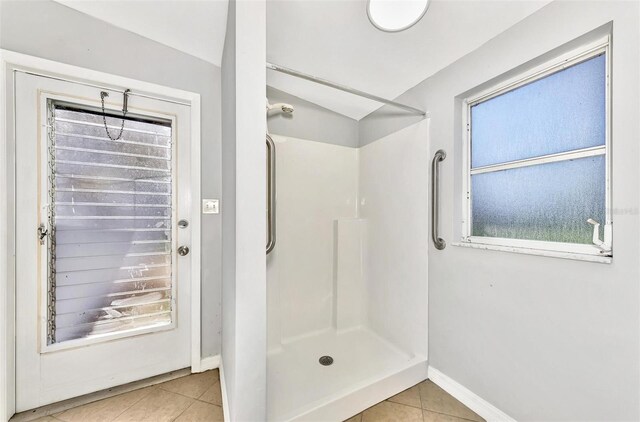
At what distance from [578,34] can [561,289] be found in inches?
42.4

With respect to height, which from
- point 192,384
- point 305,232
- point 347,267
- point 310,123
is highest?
point 310,123

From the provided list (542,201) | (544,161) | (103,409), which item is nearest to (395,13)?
(544,161)

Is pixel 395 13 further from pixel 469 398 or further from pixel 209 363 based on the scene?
pixel 209 363

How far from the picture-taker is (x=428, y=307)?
5.67ft

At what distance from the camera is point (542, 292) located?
3.82ft

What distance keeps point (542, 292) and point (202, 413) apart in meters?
1.85

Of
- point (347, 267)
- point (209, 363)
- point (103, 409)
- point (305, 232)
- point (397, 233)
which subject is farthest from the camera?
point (347, 267)

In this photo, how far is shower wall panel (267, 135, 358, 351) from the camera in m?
2.03

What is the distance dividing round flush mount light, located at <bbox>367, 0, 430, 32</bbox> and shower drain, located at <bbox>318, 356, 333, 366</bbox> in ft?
7.08

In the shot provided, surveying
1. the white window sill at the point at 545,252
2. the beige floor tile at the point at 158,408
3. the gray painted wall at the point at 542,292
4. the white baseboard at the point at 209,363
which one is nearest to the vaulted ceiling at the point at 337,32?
the gray painted wall at the point at 542,292

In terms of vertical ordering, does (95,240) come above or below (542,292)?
above

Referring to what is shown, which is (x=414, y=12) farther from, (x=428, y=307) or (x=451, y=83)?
(x=428, y=307)

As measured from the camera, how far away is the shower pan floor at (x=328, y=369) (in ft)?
4.42

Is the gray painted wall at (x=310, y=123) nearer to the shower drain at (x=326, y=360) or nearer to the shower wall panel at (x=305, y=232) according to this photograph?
the shower wall panel at (x=305, y=232)
